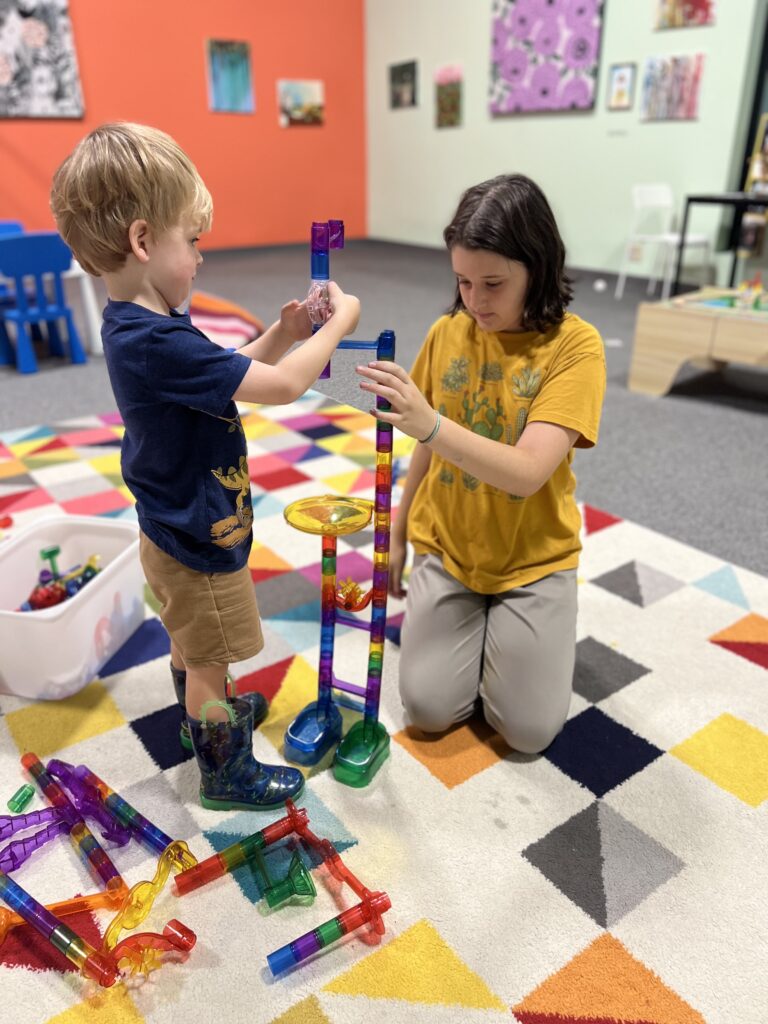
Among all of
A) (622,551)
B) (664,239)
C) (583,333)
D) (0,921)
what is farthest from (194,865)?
(664,239)

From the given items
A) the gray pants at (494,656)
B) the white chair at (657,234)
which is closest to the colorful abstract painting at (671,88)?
the white chair at (657,234)

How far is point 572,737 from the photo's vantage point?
132 cm

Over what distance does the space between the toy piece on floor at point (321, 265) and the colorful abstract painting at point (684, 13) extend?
193 inches

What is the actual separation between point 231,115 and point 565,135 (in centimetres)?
300

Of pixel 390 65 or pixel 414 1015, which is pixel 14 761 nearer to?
pixel 414 1015

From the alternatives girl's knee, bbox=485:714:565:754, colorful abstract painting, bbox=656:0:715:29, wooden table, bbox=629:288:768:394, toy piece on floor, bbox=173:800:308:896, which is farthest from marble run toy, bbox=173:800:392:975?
colorful abstract painting, bbox=656:0:715:29

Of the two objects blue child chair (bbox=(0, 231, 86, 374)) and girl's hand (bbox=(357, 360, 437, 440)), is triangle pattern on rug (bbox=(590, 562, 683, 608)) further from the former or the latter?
blue child chair (bbox=(0, 231, 86, 374))

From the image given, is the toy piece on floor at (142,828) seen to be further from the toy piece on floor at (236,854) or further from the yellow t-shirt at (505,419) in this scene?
the yellow t-shirt at (505,419)

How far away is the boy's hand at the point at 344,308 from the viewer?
959mm

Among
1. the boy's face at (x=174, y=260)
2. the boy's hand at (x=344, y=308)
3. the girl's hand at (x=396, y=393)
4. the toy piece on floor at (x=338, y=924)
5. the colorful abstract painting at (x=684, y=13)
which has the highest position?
the colorful abstract painting at (x=684, y=13)

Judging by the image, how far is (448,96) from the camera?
21.6 feet

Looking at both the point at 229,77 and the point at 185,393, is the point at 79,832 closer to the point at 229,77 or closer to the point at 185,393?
the point at 185,393

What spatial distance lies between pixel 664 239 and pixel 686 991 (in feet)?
15.4

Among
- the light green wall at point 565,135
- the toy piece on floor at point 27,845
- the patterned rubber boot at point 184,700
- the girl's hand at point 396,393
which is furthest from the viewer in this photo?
the light green wall at point 565,135
